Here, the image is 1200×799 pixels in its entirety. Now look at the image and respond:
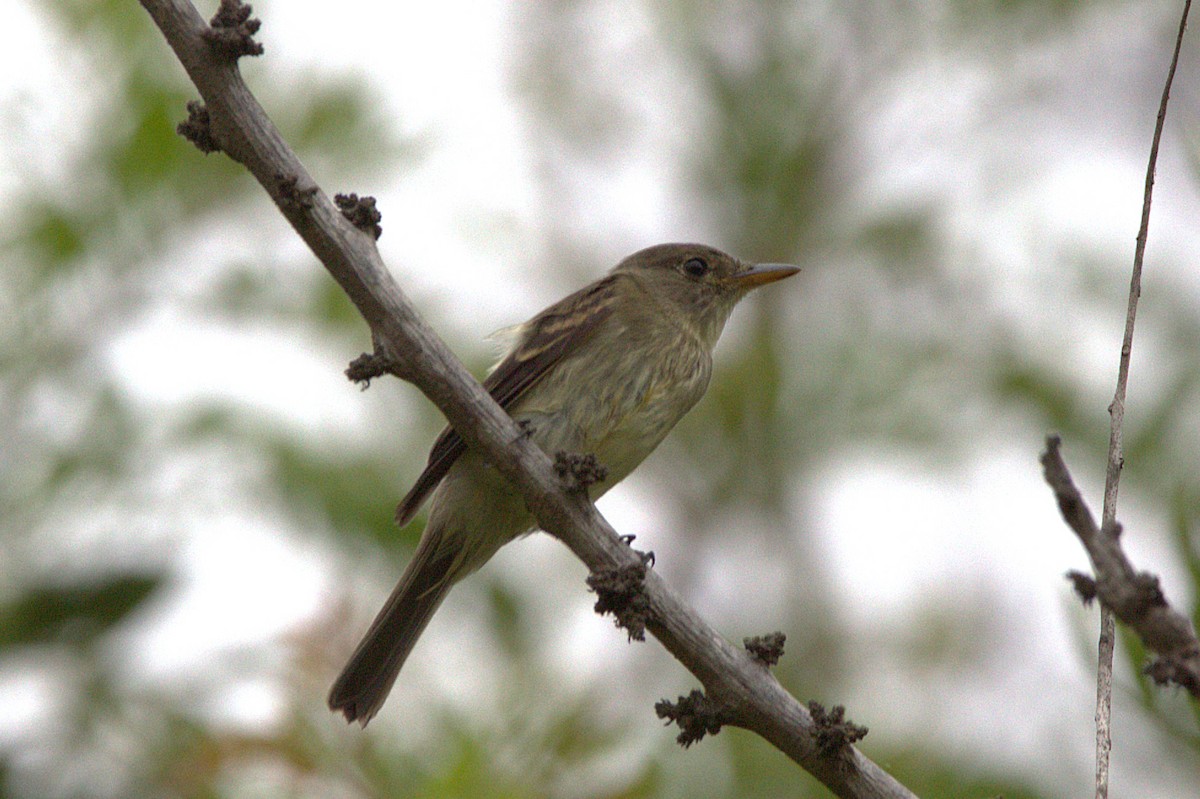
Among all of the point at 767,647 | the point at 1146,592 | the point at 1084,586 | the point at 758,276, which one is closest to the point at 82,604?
the point at 767,647

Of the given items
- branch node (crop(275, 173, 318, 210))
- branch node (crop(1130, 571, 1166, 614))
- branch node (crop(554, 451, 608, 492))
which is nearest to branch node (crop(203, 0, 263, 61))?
branch node (crop(275, 173, 318, 210))

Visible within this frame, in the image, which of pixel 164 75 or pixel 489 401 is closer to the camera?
pixel 489 401

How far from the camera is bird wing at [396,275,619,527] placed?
12.9ft

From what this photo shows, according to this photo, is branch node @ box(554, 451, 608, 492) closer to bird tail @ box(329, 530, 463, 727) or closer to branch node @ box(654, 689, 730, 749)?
branch node @ box(654, 689, 730, 749)

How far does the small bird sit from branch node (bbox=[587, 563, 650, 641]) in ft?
3.75

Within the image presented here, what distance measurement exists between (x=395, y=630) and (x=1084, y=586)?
2989 mm

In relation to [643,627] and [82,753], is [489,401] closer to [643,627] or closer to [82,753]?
[643,627]

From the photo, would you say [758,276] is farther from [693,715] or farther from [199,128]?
[199,128]

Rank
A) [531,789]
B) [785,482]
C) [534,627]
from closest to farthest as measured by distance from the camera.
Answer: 1. [531,789]
2. [534,627]
3. [785,482]

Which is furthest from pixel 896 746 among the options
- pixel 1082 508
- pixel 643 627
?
pixel 1082 508

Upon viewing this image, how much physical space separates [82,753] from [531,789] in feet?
3.93

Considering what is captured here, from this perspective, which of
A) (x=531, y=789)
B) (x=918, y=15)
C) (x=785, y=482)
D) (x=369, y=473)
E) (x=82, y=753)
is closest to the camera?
(x=531, y=789)

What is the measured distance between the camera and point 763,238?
20.5 ft

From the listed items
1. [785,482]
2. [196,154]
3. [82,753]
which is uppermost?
[785,482]
